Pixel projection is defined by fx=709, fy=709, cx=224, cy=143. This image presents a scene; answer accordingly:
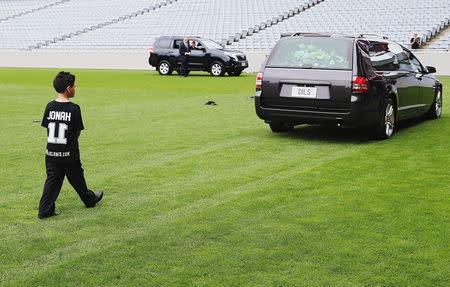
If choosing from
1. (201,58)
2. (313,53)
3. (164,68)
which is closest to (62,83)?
(313,53)

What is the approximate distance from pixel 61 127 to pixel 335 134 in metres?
6.43

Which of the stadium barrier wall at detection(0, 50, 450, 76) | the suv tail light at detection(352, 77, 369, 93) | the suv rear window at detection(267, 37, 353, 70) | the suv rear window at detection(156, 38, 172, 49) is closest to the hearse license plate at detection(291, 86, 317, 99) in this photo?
the suv rear window at detection(267, 37, 353, 70)

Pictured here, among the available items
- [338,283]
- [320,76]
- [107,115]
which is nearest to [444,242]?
[338,283]

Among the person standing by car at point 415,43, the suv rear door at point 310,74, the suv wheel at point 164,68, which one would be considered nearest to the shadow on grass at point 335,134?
the suv rear door at point 310,74

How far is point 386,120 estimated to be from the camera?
36.2 ft

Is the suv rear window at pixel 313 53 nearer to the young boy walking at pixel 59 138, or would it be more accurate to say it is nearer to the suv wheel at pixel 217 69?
the young boy walking at pixel 59 138

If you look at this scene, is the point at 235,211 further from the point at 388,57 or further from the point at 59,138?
the point at 388,57

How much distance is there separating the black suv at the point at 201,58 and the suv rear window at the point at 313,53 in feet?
65.7

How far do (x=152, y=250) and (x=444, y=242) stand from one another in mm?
2202

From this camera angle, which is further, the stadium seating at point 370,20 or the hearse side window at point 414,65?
the stadium seating at point 370,20

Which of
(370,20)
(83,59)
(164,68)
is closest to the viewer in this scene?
(164,68)

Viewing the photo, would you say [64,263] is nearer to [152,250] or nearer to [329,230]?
[152,250]

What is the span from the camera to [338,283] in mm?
4492

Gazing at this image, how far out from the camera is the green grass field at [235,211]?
4746 mm
